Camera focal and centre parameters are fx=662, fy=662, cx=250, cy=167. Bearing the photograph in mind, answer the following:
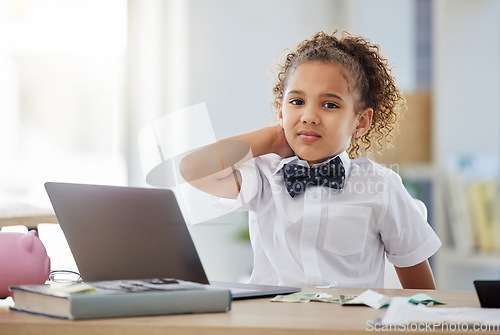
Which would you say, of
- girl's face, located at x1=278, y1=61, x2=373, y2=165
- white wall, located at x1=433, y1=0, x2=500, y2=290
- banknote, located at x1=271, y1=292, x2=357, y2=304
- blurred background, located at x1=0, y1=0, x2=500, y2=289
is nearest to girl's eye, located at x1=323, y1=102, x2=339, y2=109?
girl's face, located at x1=278, y1=61, x2=373, y2=165

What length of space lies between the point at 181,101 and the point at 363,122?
4.77 ft

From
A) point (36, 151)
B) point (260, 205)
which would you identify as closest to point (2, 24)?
point (36, 151)

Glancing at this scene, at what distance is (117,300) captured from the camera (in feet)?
2.61

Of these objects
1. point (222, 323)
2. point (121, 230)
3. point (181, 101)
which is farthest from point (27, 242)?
point (181, 101)

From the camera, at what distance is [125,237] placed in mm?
979

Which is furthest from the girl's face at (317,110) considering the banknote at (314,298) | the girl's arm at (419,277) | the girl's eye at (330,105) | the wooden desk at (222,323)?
the wooden desk at (222,323)

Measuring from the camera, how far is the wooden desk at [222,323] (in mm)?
742

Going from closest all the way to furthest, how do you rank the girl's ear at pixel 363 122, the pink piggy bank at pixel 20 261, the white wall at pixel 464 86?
the pink piggy bank at pixel 20 261 → the girl's ear at pixel 363 122 → the white wall at pixel 464 86

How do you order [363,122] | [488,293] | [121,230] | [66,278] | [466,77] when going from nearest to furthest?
1. [488,293]
2. [121,230]
3. [66,278]
4. [363,122]
5. [466,77]

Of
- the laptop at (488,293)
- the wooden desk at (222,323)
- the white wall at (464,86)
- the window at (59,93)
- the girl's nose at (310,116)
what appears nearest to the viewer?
the wooden desk at (222,323)

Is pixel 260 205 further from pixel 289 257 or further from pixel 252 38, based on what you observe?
pixel 252 38

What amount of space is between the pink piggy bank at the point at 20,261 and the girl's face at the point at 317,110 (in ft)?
1.99

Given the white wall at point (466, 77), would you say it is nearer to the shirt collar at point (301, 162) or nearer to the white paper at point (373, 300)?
the shirt collar at point (301, 162)

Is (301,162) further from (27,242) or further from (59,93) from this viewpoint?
(59,93)
